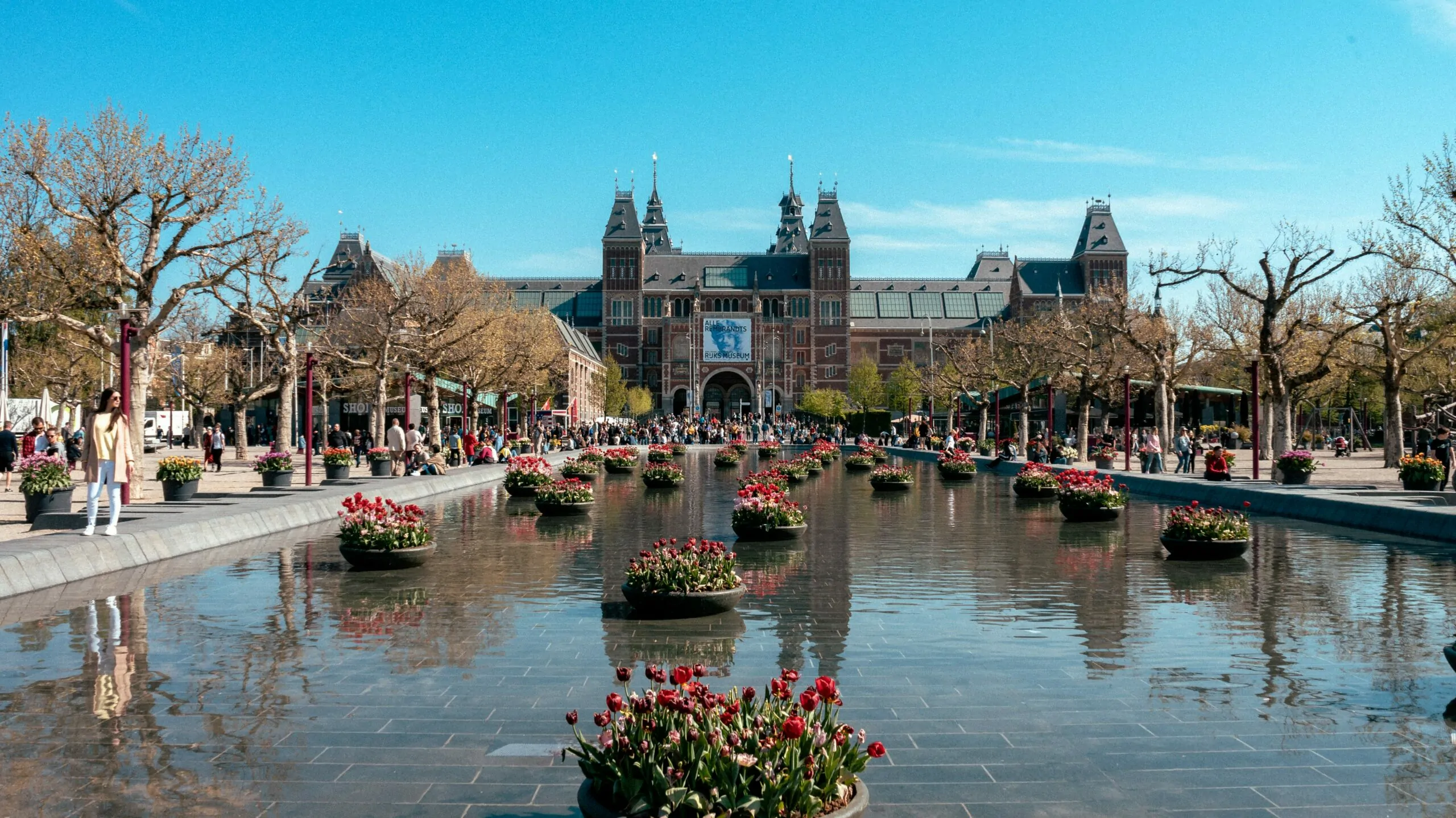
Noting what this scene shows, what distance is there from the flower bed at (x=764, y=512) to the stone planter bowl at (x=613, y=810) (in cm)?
956

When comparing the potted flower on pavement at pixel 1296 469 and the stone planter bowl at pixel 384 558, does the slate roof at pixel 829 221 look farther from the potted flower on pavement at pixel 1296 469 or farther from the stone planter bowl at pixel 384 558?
the stone planter bowl at pixel 384 558

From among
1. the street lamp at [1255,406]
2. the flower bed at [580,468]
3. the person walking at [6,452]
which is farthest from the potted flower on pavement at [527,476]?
the street lamp at [1255,406]

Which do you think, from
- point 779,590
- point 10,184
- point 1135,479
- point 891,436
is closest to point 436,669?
point 779,590

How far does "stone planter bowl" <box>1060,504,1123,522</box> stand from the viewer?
1716 centimetres

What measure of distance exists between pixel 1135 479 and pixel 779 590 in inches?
721

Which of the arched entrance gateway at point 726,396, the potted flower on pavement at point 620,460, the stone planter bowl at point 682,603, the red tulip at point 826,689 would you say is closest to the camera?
the red tulip at point 826,689

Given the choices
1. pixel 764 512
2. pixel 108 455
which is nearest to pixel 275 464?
pixel 108 455

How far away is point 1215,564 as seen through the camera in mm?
11852

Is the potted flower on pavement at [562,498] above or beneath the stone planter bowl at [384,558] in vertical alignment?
above

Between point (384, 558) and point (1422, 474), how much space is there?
18986 mm

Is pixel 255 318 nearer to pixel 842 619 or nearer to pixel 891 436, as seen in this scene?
pixel 842 619

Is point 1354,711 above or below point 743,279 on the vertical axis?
below

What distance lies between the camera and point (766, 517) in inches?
537

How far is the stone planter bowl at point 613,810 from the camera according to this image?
3.72m
